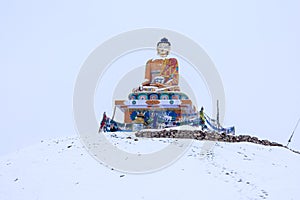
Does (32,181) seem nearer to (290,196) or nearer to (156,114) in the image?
(290,196)

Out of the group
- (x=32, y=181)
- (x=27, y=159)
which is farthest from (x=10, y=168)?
(x=32, y=181)

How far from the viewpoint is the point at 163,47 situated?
18.9 meters

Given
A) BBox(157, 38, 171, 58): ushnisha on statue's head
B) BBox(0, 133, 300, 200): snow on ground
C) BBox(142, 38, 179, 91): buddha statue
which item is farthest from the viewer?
BBox(157, 38, 171, 58): ushnisha on statue's head

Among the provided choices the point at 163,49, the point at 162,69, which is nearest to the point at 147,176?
the point at 162,69

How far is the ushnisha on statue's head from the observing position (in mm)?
18875

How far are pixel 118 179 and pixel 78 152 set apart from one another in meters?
2.35

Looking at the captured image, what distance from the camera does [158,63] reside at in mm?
18891

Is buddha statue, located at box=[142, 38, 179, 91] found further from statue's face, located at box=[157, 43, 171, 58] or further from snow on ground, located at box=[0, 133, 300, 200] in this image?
snow on ground, located at box=[0, 133, 300, 200]

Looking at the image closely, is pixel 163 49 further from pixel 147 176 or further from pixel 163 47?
pixel 147 176

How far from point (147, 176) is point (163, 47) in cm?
1108

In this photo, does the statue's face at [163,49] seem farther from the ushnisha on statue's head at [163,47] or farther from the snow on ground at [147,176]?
the snow on ground at [147,176]

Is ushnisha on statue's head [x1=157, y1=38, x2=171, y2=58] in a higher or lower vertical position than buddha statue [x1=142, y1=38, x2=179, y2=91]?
higher

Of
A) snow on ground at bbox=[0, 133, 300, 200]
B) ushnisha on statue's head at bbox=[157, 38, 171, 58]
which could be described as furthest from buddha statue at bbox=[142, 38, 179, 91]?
snow on ground at bbox=[0, 133, 300, 200]

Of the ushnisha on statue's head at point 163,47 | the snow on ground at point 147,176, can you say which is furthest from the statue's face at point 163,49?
the snow on ground at point 147,176
